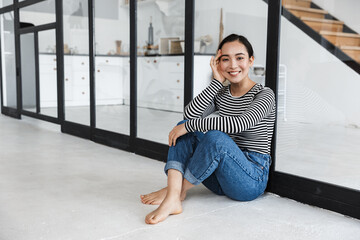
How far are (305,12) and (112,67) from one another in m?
2.03

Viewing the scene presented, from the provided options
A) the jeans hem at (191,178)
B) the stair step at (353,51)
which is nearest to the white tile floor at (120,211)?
the jeans hem at (191,178)

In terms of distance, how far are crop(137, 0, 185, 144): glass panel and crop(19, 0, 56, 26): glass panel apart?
6.21 feet

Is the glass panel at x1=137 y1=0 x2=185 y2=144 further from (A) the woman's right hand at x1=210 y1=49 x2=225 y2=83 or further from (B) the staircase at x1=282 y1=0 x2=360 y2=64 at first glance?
(B) the staircase at x1=282 y1=0 x2=360 y2=64

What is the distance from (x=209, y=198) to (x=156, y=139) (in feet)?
3.67

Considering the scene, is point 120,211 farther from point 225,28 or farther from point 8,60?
point 8,60

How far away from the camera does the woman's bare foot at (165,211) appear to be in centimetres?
182

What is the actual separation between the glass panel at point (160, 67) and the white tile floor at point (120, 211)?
0.38 metres

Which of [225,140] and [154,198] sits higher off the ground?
[225,140]

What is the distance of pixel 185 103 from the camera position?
2.93 metres

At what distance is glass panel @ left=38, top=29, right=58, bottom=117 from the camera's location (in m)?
4.90

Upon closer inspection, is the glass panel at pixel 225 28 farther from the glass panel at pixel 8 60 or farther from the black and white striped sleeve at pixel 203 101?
the glass panel at pixel 8 60

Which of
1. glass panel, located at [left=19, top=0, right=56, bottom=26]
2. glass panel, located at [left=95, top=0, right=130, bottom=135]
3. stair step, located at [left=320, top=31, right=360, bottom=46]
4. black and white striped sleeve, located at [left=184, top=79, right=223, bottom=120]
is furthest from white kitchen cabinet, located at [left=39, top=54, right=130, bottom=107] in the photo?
stair step, located at [left=320, top=31, right=360, bottom=46]

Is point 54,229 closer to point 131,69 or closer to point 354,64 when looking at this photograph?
point 354,64

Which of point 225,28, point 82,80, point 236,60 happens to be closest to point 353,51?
point 236,60
